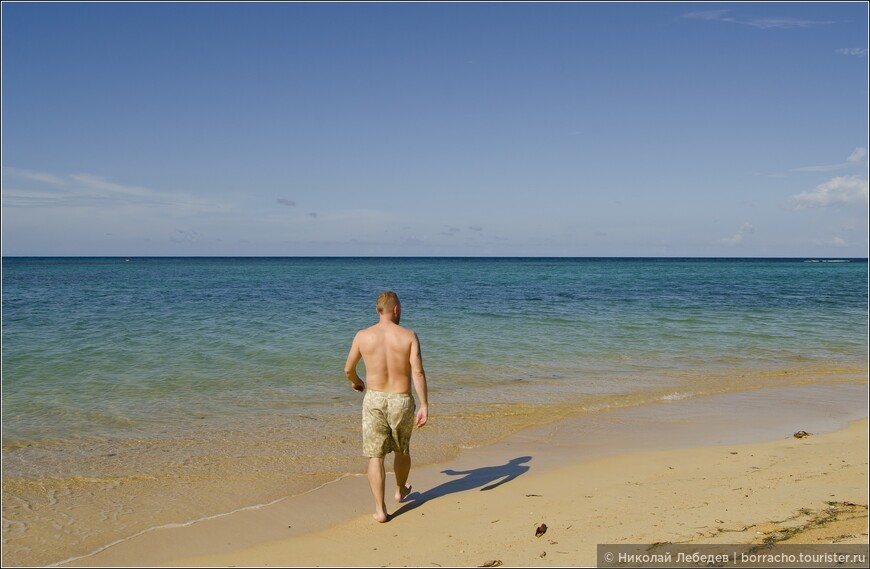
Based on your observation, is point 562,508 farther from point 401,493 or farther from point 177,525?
point 177,525

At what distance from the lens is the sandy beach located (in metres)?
4.44

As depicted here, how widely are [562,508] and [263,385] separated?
6.93 metres

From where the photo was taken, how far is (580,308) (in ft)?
84.2

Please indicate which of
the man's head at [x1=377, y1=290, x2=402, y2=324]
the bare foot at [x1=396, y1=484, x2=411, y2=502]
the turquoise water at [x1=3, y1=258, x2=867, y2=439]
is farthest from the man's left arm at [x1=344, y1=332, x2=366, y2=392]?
the turquoise water at [x1=3, y1=258, x2=867, y2=439]

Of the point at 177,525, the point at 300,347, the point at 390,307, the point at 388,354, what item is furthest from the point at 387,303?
the point at 300,347

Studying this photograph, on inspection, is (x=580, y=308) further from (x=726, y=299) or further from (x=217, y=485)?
(x=217, y=485)

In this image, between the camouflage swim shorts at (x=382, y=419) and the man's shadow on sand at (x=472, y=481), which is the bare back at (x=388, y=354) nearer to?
the camouflage swim shorts at (x=382, y=419)

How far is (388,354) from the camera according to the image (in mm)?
5316

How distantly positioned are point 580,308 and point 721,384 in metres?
14.7

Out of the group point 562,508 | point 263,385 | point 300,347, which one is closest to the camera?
point 562,508

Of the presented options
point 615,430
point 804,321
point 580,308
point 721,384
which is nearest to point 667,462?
point 615,430

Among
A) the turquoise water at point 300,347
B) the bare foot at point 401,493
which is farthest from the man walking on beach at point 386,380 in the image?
the turquoise water at point 300,347

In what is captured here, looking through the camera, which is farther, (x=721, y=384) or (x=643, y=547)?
(x=721, y=384)

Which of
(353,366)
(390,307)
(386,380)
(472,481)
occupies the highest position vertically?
(390,307)
